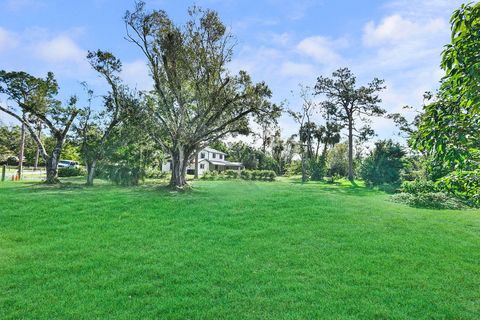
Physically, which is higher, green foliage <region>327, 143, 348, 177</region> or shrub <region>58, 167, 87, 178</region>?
green foliage <region>327, 143, 348, 177</region>

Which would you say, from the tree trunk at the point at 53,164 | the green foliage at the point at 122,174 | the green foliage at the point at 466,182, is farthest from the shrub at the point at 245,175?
the green foliage at the point at 466,182

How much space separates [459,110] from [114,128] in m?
21.5

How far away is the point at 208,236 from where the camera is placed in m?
8.04

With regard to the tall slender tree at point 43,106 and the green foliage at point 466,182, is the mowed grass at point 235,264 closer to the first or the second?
the green foliage at point 466,182

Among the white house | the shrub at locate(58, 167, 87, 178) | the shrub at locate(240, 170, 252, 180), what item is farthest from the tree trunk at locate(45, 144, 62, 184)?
the white house

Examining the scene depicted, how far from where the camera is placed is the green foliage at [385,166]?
28.6 metres

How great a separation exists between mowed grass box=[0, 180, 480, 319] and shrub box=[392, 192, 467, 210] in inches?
130

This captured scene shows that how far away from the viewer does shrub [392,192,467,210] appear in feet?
46.1

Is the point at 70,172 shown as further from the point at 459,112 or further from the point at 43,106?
the point at 459,112

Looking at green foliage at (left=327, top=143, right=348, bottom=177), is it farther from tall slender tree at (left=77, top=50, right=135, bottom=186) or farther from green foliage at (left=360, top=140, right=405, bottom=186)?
tall slender tree at (left=77, top=50, right=135, bottom=186)

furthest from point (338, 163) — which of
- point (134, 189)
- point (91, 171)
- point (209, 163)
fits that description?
point (91, 171)

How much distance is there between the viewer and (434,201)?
1455cm

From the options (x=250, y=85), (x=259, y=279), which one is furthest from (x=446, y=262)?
(x=250, y=85)

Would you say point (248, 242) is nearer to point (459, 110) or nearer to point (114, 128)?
point (459, 110)
